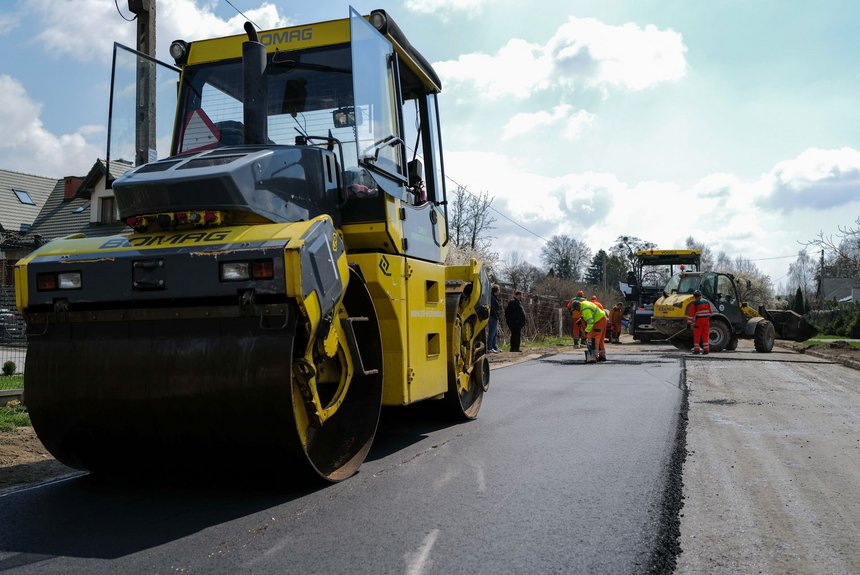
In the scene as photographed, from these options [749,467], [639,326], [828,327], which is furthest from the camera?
[828,327]

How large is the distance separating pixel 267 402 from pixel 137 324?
2.67 ft

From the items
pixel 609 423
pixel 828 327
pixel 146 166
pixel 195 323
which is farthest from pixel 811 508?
pixel 828 327

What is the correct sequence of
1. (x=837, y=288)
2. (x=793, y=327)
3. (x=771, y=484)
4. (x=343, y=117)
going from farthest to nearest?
(x=837, y=288)
(x=793, y=327)
(x=343, y=117)
(x=771, y=484)

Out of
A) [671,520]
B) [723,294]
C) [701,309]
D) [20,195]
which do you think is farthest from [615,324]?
[20,195]

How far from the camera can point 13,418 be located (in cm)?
700

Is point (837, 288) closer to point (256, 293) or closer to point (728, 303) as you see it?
point (728, 303)

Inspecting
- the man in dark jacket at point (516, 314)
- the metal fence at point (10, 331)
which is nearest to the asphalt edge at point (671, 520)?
the metal fence at point (10, 331)

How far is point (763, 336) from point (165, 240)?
717 inches

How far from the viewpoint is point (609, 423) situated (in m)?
7.38

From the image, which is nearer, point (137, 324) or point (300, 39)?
point (137, 324)

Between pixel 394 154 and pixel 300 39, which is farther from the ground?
pixel 300 39

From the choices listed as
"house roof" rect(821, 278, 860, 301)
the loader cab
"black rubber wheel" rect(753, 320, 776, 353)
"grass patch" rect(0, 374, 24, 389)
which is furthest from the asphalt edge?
"house roof" rect(821, 278, 860, 301)

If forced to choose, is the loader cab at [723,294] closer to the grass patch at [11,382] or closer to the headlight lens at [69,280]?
the grass patch at [11,382]

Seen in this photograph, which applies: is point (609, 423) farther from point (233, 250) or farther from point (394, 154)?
point (233, 250)
